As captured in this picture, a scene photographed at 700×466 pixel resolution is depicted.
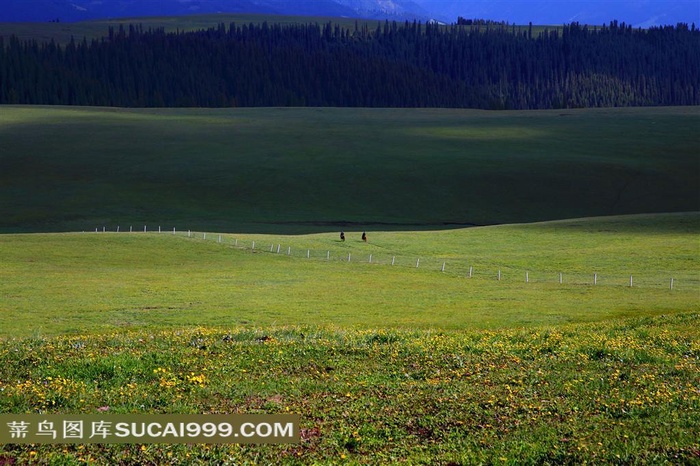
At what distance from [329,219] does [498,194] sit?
67.7ft

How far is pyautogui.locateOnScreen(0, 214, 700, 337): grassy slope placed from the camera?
34156 mm

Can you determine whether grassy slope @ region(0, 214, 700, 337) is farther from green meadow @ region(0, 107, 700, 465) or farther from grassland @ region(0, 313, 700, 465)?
grassland @ region(0, 313, 700, 465)

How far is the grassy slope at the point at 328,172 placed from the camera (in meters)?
86.1

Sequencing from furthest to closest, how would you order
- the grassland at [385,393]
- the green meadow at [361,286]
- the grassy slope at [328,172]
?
the grassy slope at [328,172]
the green meadow at [361,286]
the grassland at [385,393]

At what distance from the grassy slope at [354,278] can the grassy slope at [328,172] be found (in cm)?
1686

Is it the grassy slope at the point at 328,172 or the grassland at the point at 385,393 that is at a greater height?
the grassy slope at the point at 328,172

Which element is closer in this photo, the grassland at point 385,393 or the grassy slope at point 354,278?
the grassland at point 385,393

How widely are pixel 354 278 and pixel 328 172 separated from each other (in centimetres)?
5527

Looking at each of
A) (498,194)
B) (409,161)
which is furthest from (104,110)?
(498,194)

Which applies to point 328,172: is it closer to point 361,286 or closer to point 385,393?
point 361,286

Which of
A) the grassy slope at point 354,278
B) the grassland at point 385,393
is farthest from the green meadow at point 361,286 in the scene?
the grassy slope at point 354,278

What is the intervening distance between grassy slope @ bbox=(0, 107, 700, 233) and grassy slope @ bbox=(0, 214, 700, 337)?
16.9 metres

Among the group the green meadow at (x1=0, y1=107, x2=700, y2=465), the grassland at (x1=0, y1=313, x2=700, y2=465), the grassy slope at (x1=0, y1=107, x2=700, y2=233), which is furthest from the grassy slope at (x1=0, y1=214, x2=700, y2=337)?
the grassy slope at (x1=0, y1=107, x2=700, y2=233)

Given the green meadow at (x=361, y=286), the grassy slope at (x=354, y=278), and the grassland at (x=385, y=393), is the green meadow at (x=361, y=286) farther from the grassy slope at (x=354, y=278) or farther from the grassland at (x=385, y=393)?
the grassy slope at (x=354, y=278)
